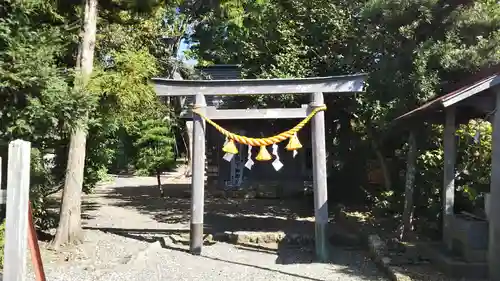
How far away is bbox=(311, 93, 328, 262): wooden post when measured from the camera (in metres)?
9.48

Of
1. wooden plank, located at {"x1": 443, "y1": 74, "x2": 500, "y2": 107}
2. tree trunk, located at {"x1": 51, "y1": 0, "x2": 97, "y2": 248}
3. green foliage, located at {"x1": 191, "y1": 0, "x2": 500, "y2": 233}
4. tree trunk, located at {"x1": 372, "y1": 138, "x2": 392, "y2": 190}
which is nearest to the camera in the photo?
wooden plank, located at {"x1": 443, "y1": 74, "x2": 500, "y2": 107}

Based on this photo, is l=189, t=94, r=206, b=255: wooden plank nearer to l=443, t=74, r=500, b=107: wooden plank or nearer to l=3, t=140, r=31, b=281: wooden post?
l=443, t=74, r=500, b=107: wooden plank

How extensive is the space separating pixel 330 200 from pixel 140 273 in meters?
8.65

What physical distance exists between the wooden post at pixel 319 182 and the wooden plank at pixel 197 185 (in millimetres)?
2056

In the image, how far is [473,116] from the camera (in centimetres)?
937

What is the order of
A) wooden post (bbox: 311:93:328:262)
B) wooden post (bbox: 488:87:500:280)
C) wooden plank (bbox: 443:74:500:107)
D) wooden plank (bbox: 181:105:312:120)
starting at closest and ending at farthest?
wooden post (bbox: 488:87:500:280) < wooden plank (bbox: 443:74:500:107) < wooden post (bbox: 311:93:328:262) < wooden plank (bbox: 181:105:312:120)

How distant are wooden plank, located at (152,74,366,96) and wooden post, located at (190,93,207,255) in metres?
0.26

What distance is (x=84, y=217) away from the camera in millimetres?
13672

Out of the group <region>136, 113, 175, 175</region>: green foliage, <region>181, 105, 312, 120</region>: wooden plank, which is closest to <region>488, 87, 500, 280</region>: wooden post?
<region>181, 105, 312, 120</region>: wooden plank

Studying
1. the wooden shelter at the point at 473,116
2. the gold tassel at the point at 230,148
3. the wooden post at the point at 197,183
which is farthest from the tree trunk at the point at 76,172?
the wooden shelter at the point at 473,116

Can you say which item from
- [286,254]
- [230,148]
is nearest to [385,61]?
[230,148]

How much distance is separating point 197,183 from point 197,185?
1.5 inches

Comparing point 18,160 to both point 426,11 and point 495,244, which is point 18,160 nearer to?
point 495,244

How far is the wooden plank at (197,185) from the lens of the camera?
9.91m
